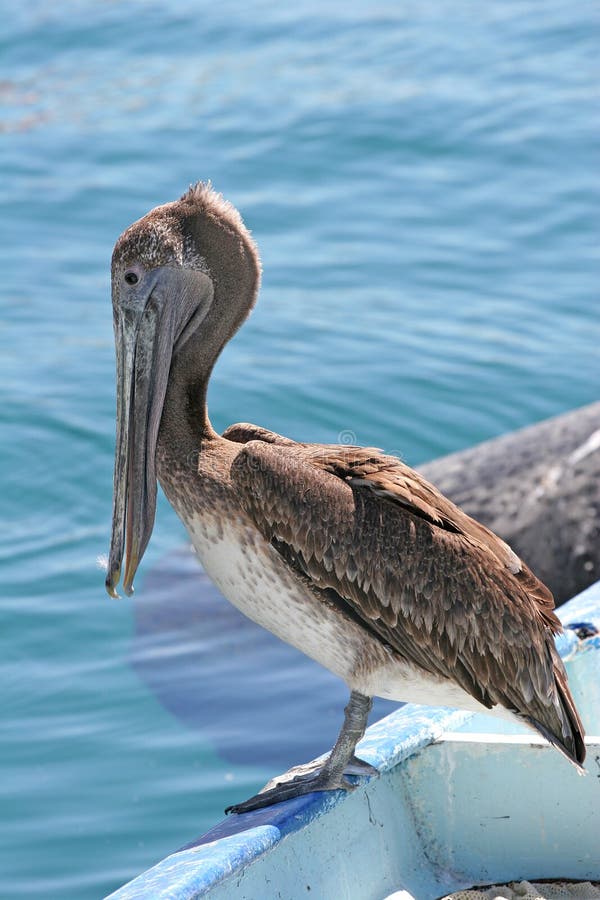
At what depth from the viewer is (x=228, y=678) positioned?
6500 mm

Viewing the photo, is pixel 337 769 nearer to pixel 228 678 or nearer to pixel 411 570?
pixel 411 570

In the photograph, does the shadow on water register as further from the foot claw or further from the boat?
the foot claw

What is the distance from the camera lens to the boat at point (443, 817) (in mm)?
3781

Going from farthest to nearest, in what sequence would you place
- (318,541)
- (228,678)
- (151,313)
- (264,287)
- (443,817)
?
(264,287), (228,678), (443,817), (151,313), (318,541)

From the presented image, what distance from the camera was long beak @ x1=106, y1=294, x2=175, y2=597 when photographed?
3.93m

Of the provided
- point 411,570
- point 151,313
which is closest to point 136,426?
point 151,313

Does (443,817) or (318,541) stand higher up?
(318,541)

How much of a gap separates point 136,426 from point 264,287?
623cm

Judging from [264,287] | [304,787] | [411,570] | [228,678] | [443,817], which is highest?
[411,570]

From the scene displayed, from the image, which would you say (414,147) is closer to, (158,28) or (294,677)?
(158,28)

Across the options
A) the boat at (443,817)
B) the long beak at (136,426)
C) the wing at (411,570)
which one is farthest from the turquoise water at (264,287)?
the wing at (411,570)

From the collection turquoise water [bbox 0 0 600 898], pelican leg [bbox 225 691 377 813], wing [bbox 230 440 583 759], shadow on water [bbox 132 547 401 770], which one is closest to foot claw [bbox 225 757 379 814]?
pelican leg [bbox 225 691 377 813]

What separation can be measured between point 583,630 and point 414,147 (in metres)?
8.50

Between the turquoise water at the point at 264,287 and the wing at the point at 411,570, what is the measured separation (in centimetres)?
220
